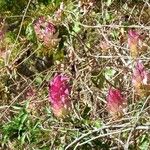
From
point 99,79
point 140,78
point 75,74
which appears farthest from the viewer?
point 75,74

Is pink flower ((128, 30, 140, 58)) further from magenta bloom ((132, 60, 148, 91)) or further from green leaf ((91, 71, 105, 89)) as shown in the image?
magenta bloom ((132, 60, 148, 91))

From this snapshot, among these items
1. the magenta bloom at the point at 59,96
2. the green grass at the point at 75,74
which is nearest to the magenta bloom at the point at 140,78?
the green grass at the point at 75,74

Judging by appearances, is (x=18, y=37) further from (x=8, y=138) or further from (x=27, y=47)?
(x=8, y=138)

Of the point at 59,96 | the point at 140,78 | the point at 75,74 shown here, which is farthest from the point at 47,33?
the point at 140,78

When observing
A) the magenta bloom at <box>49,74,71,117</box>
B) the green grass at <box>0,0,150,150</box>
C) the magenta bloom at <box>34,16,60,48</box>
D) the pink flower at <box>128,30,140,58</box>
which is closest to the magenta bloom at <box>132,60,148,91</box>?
the green grass at <box>0,0,150,150</box>

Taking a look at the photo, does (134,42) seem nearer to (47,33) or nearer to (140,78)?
(140,78)

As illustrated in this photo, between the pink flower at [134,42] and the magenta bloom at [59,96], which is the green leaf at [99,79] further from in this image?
the magenta bloom at [59,96]

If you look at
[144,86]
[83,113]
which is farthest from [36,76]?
[144,86]

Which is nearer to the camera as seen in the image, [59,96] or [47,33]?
[59,96]

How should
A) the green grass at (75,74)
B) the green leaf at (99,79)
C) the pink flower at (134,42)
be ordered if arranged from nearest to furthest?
the green grass at (75,74) < the pink flower at (134,42) < the green leaf at (99,79)
